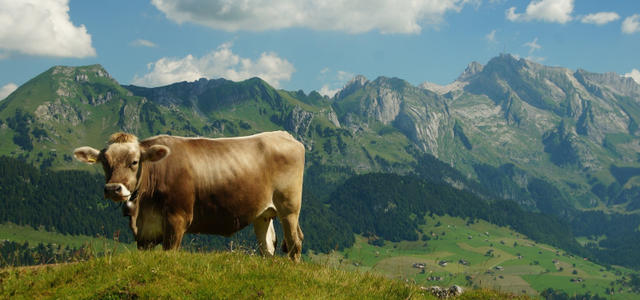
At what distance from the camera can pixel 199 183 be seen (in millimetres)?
11672

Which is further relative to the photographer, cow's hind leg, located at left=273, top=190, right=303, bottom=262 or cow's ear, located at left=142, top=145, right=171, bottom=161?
cow's hind leg, located at left=273, top=190, right=303, bottom=262

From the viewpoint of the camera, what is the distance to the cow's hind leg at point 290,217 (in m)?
13.5

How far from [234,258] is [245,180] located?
234 centimetres

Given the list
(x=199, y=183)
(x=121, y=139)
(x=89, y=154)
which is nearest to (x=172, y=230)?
(x=199, y=183)

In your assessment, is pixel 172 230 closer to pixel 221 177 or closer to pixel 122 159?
pixel 221 177

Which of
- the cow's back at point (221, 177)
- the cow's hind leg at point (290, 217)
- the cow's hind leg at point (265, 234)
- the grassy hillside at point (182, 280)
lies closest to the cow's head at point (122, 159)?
the cow's back at point (221, 177)

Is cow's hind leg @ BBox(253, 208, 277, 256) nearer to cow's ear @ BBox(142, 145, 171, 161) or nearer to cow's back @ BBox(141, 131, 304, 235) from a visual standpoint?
cow's back @ BBox(141, 131, 304, 235)

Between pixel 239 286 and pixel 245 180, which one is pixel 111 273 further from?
pixel 245 180

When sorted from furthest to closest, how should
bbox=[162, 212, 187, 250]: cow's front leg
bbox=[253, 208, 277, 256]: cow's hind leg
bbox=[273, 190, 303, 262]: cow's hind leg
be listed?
bbox=[253, 208, 277, 256]: cow's hind leg, bbox=[273, 190, 303, 262]: cow's hind leg, bbox=[162, 212, 187, 250]: cow's front leg

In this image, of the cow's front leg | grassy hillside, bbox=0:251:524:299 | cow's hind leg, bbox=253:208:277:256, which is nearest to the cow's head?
the cow's front leg

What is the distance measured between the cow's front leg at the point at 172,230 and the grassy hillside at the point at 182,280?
2.16ft

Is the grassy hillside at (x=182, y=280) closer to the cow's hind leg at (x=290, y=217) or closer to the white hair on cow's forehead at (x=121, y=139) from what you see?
the cow's hind leg at (x=290, y=217)

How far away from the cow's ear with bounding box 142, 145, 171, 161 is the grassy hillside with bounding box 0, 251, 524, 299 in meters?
2.27

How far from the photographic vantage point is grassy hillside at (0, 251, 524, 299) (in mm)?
9023
